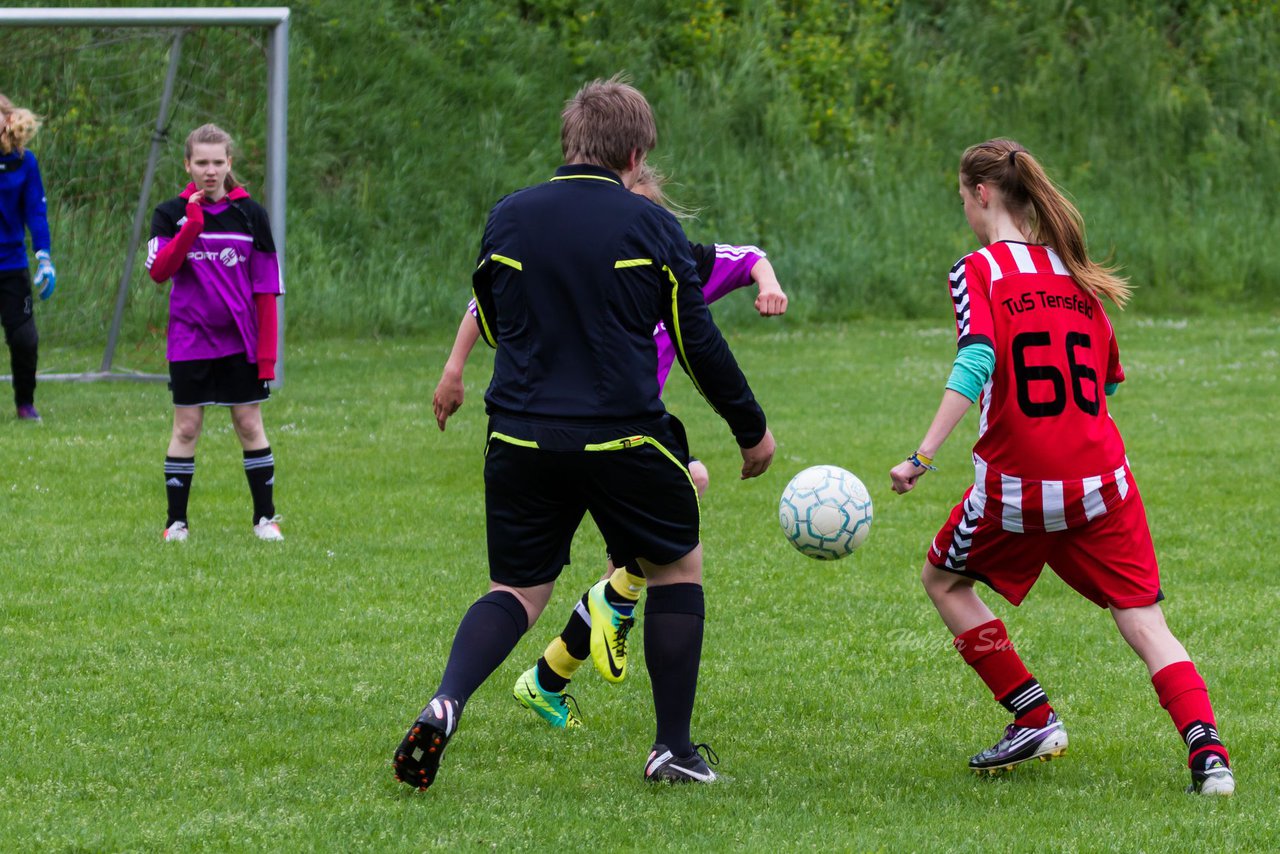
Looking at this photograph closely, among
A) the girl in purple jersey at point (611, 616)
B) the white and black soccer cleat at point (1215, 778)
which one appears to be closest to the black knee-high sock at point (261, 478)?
the girl in purple jersey at point (611, 616)

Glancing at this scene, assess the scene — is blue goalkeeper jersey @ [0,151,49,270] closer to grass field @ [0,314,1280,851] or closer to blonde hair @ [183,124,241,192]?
grass field @ [0,314,1280,851]

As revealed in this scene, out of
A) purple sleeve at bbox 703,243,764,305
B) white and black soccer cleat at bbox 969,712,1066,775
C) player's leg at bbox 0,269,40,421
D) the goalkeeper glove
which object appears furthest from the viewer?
player's leg at bbox 0,269,40,421

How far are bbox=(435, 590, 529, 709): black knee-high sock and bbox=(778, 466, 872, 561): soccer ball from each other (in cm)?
88

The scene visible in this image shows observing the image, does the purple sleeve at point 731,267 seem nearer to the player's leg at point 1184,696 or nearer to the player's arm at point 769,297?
the player's arm at point 769,297

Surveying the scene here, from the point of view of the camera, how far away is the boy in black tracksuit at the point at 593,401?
13.8 feet

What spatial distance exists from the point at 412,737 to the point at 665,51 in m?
20.6

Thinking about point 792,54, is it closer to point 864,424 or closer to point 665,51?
point 665,51

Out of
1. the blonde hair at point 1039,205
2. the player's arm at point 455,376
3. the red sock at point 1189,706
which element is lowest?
the red sock at point 1189,706

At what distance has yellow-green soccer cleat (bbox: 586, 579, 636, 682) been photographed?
531 cm

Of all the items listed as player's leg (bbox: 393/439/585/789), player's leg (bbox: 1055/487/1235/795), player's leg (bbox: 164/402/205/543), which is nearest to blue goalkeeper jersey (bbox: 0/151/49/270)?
player's leg (bbox: 164/402/205/543)

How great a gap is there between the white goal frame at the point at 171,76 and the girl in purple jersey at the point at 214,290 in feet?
13.5

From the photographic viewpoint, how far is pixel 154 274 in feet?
25.0

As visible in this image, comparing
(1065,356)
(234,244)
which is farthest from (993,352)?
(234,244)

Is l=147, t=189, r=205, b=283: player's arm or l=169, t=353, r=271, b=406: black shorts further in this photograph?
l=169, t=353, r=271, b=406: black shorts
